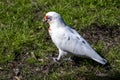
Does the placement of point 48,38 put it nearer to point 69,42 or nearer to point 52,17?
point 52,17

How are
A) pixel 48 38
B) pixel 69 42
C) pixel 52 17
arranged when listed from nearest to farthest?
pixel 69 42 → pixel 52 17 → pixel 48 38

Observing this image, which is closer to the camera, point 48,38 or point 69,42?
point 69,42

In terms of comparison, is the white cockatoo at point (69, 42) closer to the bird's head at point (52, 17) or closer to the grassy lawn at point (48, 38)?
the bird's head at point (52, 17)

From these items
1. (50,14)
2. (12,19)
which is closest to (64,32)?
(50,14)

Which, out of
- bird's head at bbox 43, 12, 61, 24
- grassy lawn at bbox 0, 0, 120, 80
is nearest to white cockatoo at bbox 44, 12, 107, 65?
bird's head at bbox 43, 12, 61, 24

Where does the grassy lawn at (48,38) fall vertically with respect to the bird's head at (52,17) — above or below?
below

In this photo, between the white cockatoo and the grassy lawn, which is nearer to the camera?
the white cockatoo

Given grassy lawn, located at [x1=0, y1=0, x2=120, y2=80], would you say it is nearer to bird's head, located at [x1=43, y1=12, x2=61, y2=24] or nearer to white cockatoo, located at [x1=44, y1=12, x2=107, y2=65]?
white cockatoo, located at [x1=44, y1=12, x2=107, y2=65]

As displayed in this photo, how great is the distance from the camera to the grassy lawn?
5.42 meters

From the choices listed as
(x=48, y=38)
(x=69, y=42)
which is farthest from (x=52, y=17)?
(x=48, y=38)

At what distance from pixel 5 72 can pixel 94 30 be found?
1494 millimetres

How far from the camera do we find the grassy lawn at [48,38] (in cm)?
542

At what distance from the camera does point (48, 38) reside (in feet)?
19.7

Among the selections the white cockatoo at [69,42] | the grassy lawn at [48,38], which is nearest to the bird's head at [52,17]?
the white cockatoo at [69,42]
